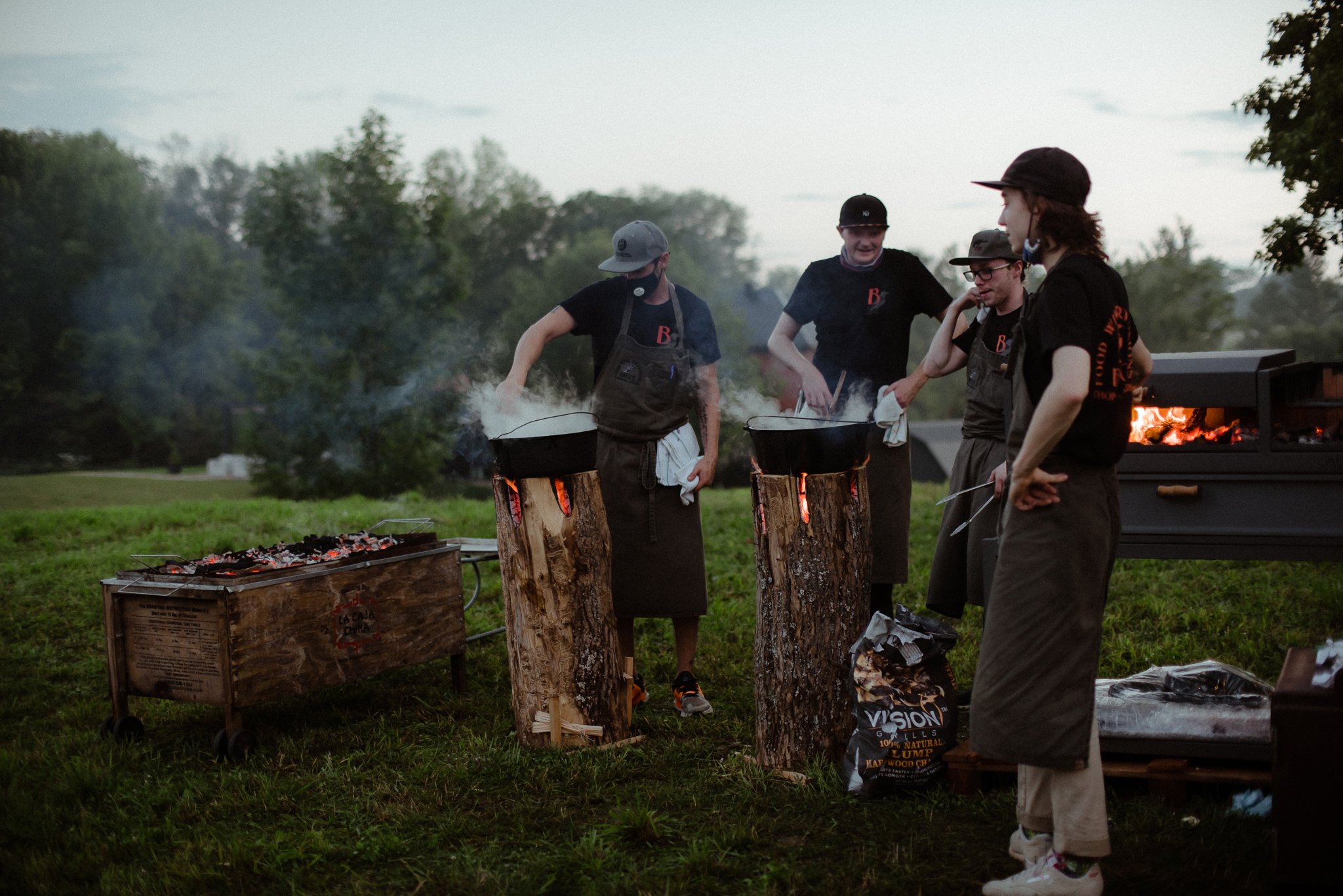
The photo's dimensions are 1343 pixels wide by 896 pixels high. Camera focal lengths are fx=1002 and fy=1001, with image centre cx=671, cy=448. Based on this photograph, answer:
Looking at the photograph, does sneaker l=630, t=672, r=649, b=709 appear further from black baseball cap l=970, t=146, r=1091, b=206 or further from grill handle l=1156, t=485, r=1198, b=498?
black baseball cap l=970, t=146, r=1091, b=206

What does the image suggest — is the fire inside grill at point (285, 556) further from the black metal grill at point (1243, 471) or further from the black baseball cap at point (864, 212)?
the black metal grill at point (1243, 471)

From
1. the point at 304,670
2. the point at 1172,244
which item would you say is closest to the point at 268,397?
the point at 304,670

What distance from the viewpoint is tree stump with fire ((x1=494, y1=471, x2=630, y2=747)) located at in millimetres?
4203

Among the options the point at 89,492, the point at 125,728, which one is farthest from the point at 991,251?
the point at 89,492

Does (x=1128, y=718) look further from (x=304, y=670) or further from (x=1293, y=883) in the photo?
(x=304, y=670)

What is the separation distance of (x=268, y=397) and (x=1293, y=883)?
28009 millimetres

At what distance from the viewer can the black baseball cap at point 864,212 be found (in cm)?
455

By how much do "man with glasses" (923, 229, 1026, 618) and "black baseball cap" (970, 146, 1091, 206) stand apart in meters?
1.11

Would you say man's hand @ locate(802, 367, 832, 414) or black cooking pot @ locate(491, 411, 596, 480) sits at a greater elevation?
man's hand @ locate(802, 367, 832, 414)

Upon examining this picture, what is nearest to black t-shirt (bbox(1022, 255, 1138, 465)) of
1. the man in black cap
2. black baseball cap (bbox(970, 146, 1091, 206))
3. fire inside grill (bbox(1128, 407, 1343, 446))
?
black baseball cap (bbox(970, 146, 1091, 206))

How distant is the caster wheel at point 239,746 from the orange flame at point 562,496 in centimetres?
164

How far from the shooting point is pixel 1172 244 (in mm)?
44156

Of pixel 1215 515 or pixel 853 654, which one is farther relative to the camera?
pixel 1215 515

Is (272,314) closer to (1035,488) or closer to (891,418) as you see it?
(891,418)
